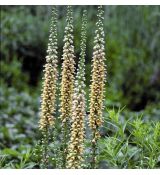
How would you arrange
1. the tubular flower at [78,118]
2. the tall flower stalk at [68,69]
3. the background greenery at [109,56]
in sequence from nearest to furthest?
1. the tubular flower at [78,118]
2. the tall flower stalk at [68,69]
3. the background greenery at [109,56]

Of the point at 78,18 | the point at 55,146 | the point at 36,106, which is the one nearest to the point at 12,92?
the point at 36,106

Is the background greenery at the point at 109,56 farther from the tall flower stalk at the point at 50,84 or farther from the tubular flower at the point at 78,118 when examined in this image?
the tubular flower at the point at 78,118

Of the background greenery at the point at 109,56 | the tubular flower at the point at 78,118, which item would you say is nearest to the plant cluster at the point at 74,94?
the tubular flower at the point at 78,118

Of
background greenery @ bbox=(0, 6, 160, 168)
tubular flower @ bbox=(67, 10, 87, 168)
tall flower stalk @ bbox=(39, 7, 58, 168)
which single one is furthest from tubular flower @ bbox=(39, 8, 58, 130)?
background greenery @ bbox=(0, 6, 160, 168)

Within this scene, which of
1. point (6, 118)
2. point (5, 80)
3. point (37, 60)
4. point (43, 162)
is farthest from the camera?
point (37, 60)

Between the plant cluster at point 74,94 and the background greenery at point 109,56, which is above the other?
the plant cluster at point 74,94

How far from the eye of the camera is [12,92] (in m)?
7.45

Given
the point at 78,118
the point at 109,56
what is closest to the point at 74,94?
the point at 78,118

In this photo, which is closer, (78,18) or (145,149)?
(145,149)

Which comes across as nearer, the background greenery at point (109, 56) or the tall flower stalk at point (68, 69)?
the tall flower stalk at point (68, 69)

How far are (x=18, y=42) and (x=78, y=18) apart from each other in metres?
1.00

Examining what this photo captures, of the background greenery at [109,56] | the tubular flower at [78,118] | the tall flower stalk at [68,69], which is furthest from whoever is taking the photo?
the background greenery at [109,56]

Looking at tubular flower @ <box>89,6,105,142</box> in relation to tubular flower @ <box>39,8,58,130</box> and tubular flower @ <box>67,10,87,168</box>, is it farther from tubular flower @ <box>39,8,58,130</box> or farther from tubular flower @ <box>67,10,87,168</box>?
tubular flower @ <box>39,8,58,130</box>

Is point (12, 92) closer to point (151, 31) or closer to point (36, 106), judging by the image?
point (36, 106)
